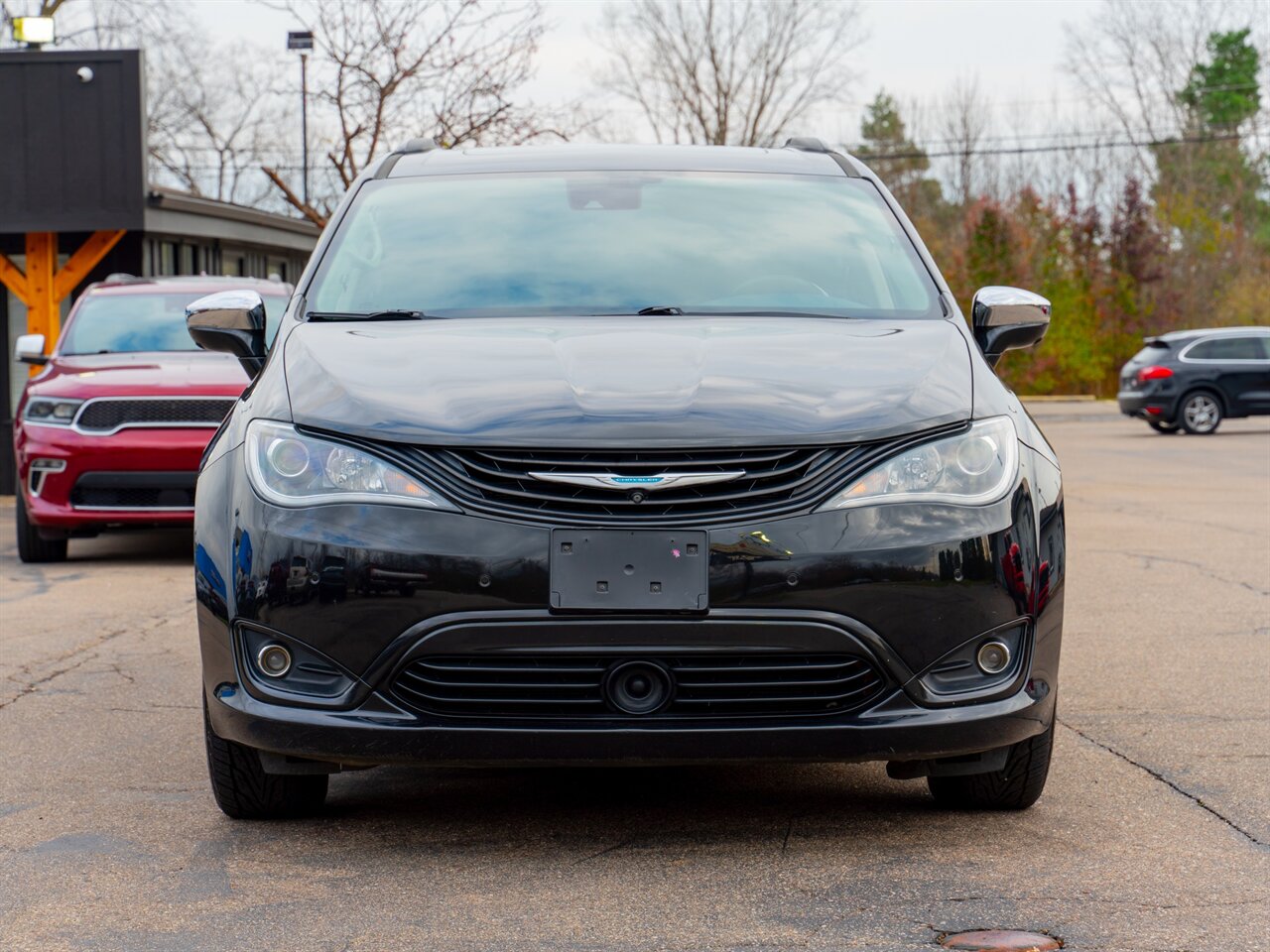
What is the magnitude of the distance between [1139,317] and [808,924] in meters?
37.3

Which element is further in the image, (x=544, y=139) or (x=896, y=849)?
(x=544, y=139)

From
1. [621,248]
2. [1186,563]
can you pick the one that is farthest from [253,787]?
[1186,563]

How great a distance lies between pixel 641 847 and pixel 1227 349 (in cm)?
2329

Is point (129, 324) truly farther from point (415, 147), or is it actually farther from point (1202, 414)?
point (1202, 414)

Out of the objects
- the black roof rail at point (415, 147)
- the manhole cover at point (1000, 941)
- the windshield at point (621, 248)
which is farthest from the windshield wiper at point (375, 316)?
the manhole cover at point (1000, 941)

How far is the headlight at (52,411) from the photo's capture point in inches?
410

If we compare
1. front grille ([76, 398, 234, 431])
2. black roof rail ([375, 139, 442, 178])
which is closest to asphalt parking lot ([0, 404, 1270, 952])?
black roof rail ([375, 139, 442, 178])

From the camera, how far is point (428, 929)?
3.38 meters

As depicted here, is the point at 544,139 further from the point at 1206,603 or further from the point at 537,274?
the point at 537,274

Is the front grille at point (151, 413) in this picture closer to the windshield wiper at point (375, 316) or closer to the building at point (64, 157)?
the windshield wiper at point (375, 316)

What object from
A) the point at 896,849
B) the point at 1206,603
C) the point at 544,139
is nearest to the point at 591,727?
the point at 896,849

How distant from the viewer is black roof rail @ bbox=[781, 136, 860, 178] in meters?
5.37

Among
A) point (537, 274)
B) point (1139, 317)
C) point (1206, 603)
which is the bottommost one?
point (1139, 317)

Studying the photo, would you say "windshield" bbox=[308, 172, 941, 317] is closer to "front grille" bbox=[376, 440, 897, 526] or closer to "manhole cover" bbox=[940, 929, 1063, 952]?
"front grille" bbox=[376, 440, 897, 526]
